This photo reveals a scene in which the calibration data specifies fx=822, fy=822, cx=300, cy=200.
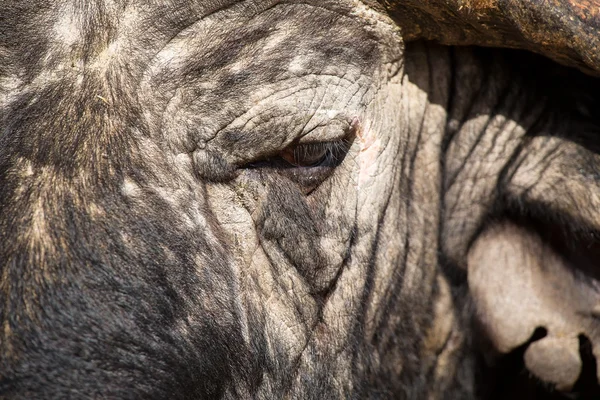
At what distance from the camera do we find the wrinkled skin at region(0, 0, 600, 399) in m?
2.23

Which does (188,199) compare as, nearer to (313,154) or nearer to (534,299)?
(313,154)

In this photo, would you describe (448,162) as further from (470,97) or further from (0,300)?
(0,300)

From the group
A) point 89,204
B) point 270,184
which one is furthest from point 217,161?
point 89,204

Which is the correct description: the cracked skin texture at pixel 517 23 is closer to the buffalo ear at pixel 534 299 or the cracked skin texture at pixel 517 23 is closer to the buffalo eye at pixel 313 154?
the buffalo eye at pixel 313 154

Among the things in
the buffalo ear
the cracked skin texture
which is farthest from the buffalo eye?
the buffalo ear

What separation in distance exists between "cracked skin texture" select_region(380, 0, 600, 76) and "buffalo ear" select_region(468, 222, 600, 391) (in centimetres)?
77

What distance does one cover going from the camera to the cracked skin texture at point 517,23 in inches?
93.3

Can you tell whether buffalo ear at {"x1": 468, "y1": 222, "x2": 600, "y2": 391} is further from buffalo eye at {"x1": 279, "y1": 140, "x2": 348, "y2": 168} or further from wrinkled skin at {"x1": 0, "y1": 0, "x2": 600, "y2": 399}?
buffalo eye at {"x1": 279, "y1": 140, "x2": 348, "y2": 168}

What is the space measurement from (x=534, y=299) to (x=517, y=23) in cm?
112

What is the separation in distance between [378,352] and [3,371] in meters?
1.38

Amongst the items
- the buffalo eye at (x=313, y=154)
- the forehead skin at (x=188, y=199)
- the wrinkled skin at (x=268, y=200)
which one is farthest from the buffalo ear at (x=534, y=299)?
the buffalo eye at (x=313, y=154)

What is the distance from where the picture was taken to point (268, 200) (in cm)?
255

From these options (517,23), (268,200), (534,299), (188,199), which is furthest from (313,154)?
(534,299)

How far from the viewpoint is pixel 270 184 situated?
2.57m
